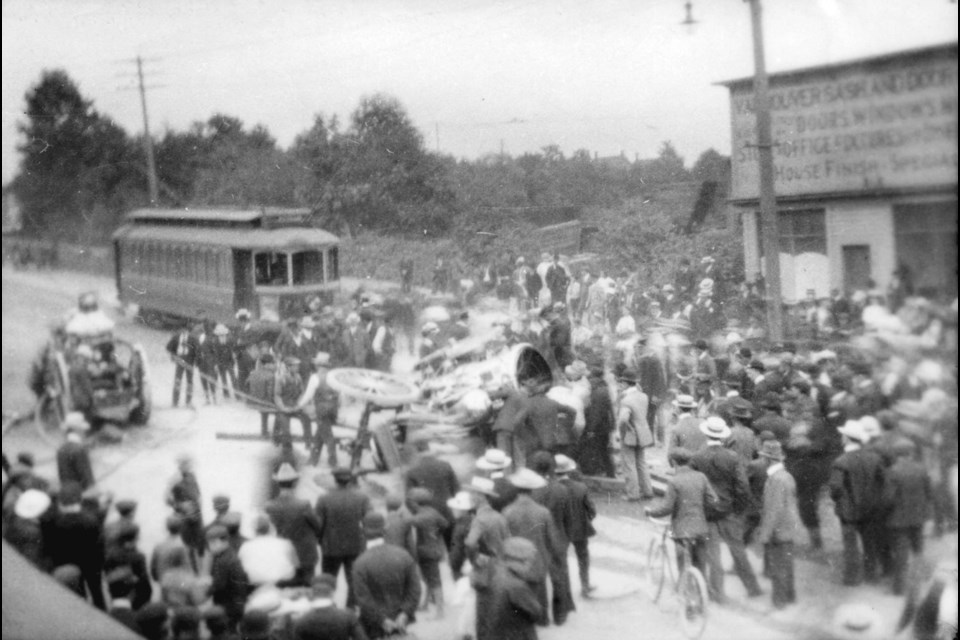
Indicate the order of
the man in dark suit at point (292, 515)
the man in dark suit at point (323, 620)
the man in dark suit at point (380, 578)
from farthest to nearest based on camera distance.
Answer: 1. the man in dark suit at point (380, 578)
2. the man in dark suit at point (292, 515)
3. the man in dark suit at point (323, 620)

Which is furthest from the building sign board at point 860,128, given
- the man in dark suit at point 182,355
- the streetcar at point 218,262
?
the man in dark suit at point 182,355

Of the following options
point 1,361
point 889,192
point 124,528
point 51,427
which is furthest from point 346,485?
point 889,192

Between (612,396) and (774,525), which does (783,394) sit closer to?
(774,525)

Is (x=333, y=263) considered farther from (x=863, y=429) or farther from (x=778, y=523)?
(x=778, y=523)

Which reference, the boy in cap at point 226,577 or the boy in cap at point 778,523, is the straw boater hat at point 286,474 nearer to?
the boy in cap at point 226,577

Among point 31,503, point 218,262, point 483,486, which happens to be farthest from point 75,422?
point 483,486

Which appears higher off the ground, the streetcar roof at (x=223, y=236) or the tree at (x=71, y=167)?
the tree at (x=71, y=167)
